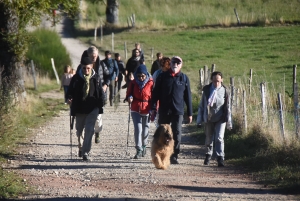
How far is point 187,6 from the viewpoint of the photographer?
56.3 metres

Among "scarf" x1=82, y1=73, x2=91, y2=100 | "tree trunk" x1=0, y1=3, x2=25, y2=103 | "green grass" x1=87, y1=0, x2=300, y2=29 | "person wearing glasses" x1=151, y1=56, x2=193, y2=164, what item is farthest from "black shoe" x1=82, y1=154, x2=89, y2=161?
"green grass" x1=87, y1=0, x2=300, y2=29

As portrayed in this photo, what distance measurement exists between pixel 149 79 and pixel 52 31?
81.7 feet

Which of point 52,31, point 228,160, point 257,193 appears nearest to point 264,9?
point 52,31

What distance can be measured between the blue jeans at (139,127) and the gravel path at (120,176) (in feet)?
1.24

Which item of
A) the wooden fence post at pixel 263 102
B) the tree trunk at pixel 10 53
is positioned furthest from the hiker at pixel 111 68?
the wooden fence post at pixel 263 102

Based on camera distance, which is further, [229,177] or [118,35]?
[118,35]

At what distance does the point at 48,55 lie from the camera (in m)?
34.9

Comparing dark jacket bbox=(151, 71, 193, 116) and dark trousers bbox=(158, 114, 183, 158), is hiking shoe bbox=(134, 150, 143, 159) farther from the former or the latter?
dark jacket bbox=(151, 71, 193, 116)

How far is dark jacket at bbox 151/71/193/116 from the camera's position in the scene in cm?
1284

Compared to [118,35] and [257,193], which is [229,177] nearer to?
[257,193]

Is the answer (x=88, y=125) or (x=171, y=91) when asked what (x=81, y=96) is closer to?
(x=88, y=125)

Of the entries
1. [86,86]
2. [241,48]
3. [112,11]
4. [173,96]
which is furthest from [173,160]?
[112,11]

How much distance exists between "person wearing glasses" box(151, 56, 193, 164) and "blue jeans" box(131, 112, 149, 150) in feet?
1.44

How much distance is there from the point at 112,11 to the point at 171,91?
129 ft
